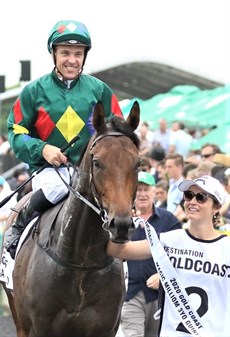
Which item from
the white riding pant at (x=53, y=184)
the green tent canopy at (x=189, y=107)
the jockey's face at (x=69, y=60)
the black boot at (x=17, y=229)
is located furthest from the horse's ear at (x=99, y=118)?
the green tent canopy at (x=189, y=107)

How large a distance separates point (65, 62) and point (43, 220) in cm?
118

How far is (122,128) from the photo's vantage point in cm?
665

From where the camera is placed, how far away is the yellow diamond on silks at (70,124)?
25.3ft

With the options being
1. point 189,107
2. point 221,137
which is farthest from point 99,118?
point 189,107

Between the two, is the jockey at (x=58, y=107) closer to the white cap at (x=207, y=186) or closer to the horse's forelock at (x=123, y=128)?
the horse's forelock at (x=123, y=128)

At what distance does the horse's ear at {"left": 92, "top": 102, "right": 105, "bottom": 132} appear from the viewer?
21.8 feet

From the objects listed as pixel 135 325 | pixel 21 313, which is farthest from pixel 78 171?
pixel 135 325

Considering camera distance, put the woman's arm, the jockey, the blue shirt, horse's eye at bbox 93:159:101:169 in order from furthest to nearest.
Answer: the blue shirt, the jockey, the woman's arm, horse's eye at bbox 93:159:101:169

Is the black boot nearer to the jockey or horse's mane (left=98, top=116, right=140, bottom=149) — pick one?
the jockey

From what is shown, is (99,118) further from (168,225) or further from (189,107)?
(189,107)

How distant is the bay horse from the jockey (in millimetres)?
432

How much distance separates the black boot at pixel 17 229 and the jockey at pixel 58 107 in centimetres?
16

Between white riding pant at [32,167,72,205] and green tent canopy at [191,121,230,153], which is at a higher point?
white riding pant at [32,167,72,205]

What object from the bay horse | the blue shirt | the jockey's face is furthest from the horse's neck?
the blue shirt
